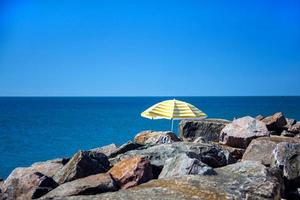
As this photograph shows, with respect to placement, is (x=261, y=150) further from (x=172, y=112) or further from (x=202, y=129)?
(x=172, y=112)

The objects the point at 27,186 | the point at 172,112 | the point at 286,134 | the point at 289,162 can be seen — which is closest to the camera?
the point at 27,186

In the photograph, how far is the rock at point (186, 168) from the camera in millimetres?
8641

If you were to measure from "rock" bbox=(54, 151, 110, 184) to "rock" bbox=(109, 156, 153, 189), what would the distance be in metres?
0.55

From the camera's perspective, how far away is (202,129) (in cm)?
1727

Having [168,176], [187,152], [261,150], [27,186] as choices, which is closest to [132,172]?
[168,176]

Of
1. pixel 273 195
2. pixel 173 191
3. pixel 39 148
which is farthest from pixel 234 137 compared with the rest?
pixel 39 148

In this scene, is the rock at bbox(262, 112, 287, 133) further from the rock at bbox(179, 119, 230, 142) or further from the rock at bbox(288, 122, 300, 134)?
the rock at bbox(179, 119, 230, 142)

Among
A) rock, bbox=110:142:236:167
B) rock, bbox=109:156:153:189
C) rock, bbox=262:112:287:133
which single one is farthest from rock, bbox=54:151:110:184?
rock, bbox=262:112:287:133

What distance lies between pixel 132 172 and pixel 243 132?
20.2 feet

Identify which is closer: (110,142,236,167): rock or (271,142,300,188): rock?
(271,142,300,188): rock

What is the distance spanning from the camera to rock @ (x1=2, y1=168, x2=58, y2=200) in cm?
890

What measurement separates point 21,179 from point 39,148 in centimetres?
5138

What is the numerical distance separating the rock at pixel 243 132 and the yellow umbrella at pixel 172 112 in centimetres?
469

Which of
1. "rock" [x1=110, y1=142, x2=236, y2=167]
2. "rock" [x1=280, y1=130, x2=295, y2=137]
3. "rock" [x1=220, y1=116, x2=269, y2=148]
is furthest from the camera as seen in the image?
"rock" [x1=280, y1=130, x2=295, y2=137]
